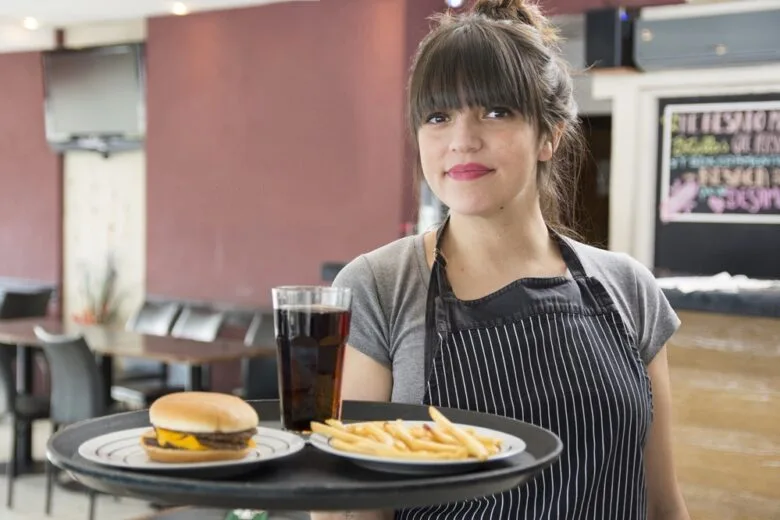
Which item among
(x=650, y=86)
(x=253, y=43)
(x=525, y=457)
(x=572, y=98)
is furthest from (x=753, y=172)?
(x=525, y=457)

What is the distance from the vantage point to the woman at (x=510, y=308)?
51.5 inches

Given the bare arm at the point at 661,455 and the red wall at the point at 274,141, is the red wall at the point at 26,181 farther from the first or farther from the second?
the bare arm at the point at 661,455

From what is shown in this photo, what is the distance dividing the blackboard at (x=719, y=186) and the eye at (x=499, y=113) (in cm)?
454

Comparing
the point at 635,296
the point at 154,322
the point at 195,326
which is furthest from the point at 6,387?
the point at 635,296

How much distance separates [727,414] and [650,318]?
5.20 feet

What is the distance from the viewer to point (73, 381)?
17.3ft

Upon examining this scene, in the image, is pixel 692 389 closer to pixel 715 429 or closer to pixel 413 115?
pixel 715 429

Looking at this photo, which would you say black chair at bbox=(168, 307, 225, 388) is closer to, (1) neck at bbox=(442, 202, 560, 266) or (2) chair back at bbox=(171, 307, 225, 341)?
(2) chair back at bbox=(171, 307, 225, 341)

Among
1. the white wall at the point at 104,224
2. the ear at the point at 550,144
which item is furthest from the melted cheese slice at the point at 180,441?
the white wall at the point at 104,224

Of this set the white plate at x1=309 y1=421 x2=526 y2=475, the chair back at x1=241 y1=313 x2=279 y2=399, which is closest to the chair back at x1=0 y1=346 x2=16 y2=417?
the chair back at x1=241 y1=313 x2=279 y2=399

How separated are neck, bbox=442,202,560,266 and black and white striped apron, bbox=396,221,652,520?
38mm

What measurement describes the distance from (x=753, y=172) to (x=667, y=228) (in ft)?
1.81

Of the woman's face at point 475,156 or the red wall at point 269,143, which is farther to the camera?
the red wall at point 269,143

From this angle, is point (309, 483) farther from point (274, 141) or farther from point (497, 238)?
point (274, 141)
